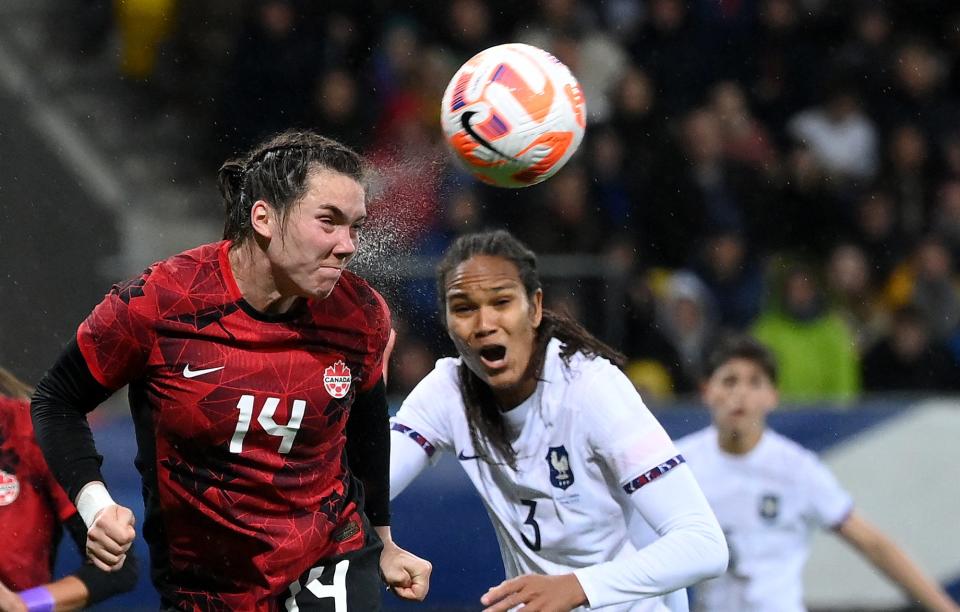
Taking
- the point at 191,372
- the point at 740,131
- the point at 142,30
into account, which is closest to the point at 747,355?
the point at 191,372

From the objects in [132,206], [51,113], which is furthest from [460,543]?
[51,113]

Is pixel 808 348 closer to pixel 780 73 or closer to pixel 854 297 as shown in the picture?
pixel 854 297

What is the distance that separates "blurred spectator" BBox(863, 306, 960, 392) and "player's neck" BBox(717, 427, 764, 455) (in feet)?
7.45

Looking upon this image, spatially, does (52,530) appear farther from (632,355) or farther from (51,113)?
(51,113)

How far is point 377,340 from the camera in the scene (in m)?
3.79

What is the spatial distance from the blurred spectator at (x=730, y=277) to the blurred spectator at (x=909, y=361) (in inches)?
30.8

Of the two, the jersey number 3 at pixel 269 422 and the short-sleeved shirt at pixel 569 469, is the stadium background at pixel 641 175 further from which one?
the jersey number 3 at pixel 269 422

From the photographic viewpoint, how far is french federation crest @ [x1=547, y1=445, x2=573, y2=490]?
414 centimetres

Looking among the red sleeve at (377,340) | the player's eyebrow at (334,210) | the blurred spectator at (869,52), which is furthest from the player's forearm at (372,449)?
the blurred spectator at (869,52)

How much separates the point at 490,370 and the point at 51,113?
5.88 metres

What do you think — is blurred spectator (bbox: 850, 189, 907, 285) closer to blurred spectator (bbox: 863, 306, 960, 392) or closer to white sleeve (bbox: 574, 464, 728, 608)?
blurred spectator (bbox: 863, 306, 960, 392)

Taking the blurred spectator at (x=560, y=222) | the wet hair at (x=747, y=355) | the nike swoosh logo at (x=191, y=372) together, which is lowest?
the nike swoosh logo at (x=191, y=372)

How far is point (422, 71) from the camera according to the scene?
855cm

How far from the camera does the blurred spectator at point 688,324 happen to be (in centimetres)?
780
